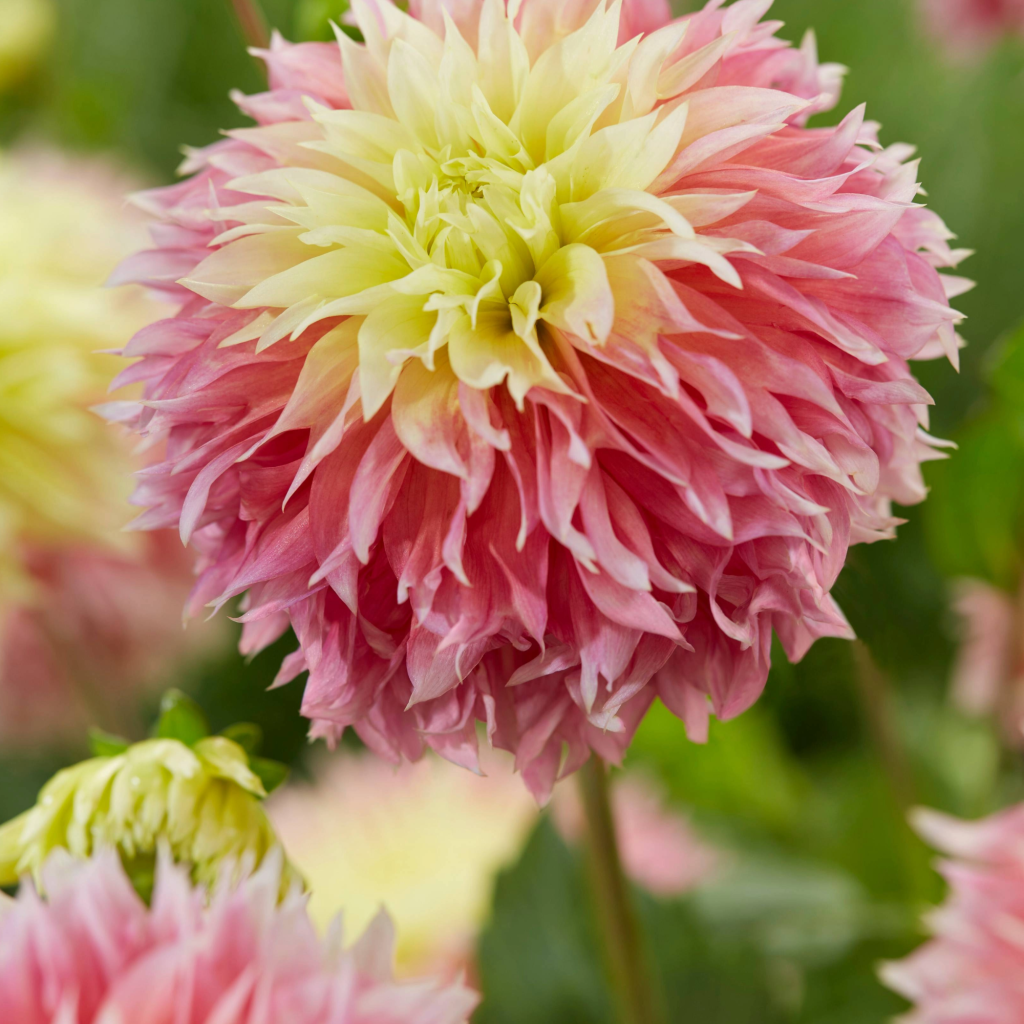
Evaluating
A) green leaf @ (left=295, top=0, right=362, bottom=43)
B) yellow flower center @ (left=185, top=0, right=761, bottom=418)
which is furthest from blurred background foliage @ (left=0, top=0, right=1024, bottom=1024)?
yellow flower center @ (left=185, top=0, right=761, bottom=418)

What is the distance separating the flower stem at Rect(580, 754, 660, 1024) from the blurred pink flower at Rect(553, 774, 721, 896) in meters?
0.22

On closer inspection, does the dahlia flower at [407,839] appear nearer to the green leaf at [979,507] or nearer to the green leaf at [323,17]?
the green leaf at [979,507]

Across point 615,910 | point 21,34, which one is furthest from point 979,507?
point 21,34

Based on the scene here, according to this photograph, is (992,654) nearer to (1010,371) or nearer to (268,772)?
(1010,371)

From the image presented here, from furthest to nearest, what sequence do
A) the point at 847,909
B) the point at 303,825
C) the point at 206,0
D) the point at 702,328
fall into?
the point at 206,0 → the point at 303,825 → the point at 847,909 → the point at 702,328

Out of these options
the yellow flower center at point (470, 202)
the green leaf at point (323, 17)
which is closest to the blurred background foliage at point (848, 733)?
the green leaf at point (323, 17)

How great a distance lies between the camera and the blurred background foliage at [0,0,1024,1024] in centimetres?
44

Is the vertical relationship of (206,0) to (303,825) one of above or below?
above

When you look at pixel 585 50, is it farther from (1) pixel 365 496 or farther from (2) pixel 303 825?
(2) pixel 303 825

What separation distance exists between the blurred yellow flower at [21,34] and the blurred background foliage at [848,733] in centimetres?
13

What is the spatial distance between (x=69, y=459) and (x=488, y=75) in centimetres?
32

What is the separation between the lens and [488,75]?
0.89 feet

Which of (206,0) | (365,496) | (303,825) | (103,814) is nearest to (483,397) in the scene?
(365,496)

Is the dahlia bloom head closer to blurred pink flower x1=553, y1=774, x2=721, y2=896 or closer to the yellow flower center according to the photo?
the yellow flower center
